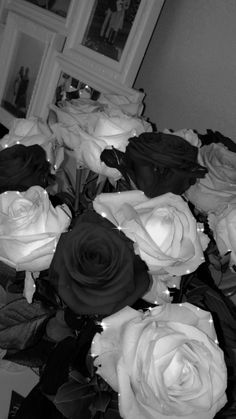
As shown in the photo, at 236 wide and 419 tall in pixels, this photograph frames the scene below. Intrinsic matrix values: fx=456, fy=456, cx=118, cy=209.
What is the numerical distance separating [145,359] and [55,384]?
0.19 m

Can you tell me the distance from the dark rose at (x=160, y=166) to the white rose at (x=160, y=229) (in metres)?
0.04

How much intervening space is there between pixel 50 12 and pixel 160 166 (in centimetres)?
93

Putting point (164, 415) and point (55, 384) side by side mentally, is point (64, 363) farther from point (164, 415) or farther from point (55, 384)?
point (164, 415)

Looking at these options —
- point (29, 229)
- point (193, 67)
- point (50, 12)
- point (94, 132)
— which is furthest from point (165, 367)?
point (50, 12)

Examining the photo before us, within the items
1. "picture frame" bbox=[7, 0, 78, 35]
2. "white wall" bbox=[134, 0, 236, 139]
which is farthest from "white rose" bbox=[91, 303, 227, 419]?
"picture frame" bbox=[7, 0, 78, 35]

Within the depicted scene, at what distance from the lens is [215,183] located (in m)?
0.69

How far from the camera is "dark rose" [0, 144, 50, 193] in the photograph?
63 cm

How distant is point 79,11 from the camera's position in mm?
1192

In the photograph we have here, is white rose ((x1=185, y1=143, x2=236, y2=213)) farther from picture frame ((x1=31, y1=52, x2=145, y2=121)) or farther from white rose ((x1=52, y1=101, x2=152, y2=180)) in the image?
picture frame ((x1=31, y1=52, x2=145, y2=121))

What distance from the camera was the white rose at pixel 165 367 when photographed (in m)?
0.48

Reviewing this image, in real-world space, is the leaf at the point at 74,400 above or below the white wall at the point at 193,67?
below

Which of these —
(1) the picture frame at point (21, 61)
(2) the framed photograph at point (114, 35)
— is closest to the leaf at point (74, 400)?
(2) the framed photograph at point (114, 35)

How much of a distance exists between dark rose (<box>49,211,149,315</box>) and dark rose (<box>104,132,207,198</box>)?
11 centimetres

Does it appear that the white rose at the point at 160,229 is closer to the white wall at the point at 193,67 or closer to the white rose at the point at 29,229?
the white rose at the point at 29,229
